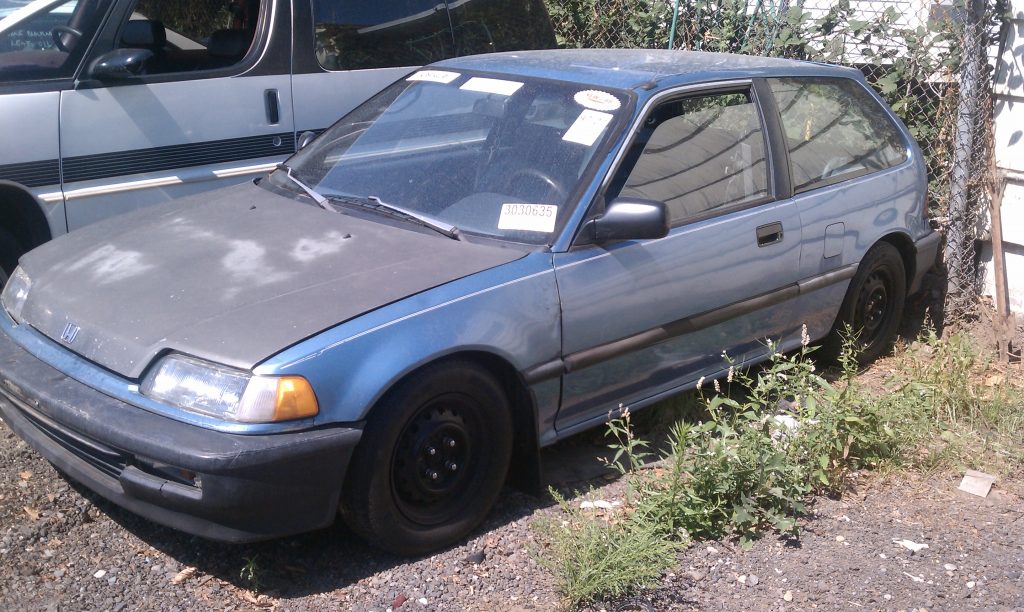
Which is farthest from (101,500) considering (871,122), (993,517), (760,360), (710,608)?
(871,122)

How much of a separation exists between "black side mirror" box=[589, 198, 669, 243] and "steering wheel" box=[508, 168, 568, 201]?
181 mm

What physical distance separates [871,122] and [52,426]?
4.03 meters

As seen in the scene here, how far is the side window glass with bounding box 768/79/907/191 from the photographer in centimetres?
474

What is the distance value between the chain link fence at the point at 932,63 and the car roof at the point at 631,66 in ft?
3.68

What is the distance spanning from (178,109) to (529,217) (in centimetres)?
224

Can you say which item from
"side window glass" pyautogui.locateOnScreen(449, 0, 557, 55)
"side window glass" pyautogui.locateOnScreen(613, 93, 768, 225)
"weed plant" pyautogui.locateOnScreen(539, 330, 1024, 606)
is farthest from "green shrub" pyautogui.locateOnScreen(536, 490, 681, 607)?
"side window glass" pyautogui.locateOnScreen(449, 0, 557, 55)

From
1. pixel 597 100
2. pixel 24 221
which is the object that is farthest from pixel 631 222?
pixel 24 221

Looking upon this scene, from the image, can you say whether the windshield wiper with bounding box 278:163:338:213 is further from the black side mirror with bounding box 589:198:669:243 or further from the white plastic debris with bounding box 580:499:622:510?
the white plastic debris with bounding box 580:499:622:510

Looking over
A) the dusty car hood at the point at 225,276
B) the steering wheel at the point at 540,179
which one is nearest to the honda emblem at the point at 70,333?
the dusty car hood at the point at 225,276

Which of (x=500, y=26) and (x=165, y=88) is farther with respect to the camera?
(x=500, y=26)

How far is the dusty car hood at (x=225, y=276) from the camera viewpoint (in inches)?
126

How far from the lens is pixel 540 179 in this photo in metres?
3.93

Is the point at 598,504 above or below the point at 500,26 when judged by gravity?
below

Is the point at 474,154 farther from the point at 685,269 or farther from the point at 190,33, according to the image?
the point at 190,33
